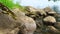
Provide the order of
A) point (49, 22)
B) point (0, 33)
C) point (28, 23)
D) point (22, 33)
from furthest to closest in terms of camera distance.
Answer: point (49, 22) < point (28, 23) < point (22, 33) < point (0, 33)

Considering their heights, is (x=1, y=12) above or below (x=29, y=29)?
above

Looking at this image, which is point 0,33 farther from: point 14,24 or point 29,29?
point 29,29

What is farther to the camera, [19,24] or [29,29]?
[29,29]

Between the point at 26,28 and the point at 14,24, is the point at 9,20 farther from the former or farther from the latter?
the point at 26,28

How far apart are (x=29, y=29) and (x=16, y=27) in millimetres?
820

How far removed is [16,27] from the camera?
14.5 feet

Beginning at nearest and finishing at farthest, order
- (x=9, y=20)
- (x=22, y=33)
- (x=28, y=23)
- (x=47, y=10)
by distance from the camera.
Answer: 1. (x=9, y=20)
2. (x=22, y=33)
3. (x=28, y=23)
4. (x=47, y=10)

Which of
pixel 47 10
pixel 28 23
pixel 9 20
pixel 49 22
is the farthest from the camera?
pixel 47 10

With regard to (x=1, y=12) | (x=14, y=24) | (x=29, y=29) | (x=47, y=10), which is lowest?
(x=47, y=10)

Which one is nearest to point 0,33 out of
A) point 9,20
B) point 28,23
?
point 9,20

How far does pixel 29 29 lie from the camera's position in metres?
5.18

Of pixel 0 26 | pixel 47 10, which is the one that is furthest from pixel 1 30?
pixel 47 10

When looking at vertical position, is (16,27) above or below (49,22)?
above

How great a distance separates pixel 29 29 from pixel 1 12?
106cm
